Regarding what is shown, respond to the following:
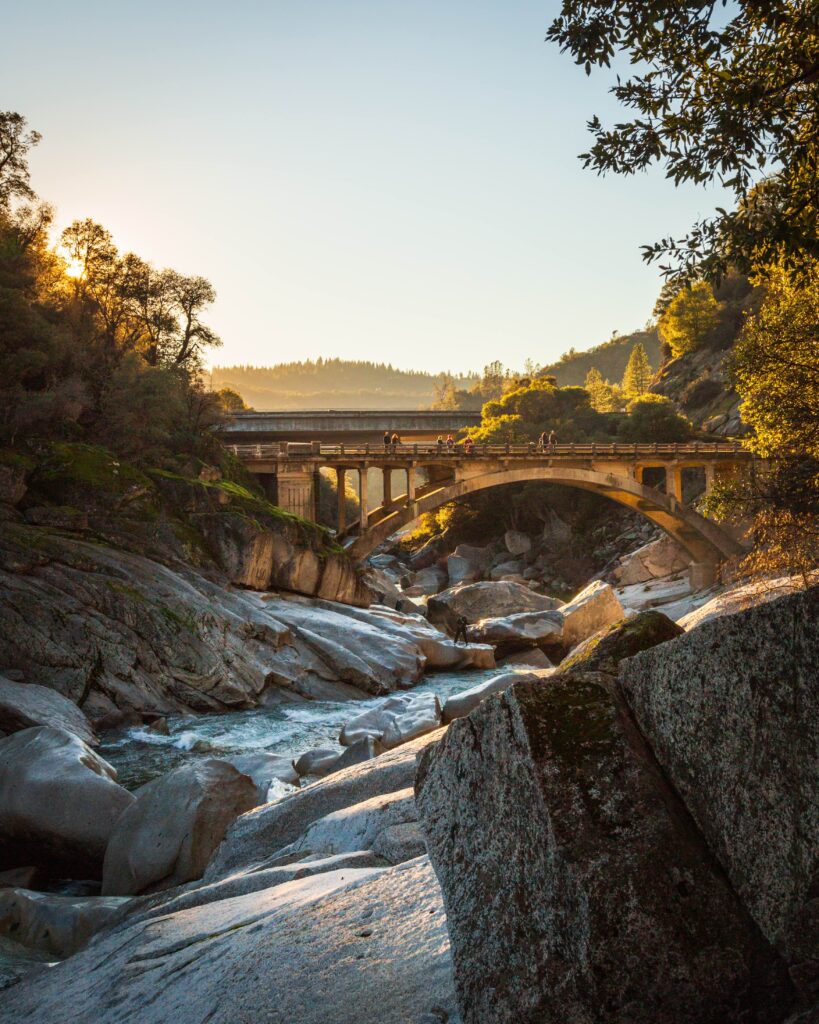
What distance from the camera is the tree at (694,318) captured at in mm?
87312

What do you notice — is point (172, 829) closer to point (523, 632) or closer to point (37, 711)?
point (37, 711)

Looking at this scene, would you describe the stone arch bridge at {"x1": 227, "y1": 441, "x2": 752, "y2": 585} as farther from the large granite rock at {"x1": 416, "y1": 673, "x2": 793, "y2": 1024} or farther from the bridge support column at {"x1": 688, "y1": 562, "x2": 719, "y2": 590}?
the large granite rock at {"x1": 416, "y1": 673, "x2": 793, "y2": 1024}

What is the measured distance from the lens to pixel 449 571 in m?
71.6

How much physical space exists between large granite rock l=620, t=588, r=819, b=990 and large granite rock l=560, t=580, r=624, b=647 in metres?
33.3

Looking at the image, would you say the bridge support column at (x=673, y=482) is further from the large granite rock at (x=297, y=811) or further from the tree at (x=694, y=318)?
the large granite rock at (x=297, y=811)

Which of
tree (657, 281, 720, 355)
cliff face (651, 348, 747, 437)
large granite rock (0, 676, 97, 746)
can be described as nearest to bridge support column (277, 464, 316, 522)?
large granite rock (0, 676, 97, 746)

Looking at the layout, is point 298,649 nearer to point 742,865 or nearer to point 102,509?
point 102,509

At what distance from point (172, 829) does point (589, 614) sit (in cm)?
2887

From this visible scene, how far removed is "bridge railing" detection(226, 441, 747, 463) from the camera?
45.2 m

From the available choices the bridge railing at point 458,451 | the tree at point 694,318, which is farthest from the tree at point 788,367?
the tree at point 694,318

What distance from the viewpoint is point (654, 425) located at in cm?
6550

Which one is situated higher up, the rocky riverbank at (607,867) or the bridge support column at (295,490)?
the bridge support column at (295,490)

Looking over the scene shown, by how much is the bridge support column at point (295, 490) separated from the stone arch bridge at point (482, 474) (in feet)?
0.17

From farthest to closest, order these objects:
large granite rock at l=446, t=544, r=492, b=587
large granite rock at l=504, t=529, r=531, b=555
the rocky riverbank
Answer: large granite rock at l=504, t=529, r=531, b=555, large granite rock at l=446, t=544, r=492, b=587, the rocky riverbank
